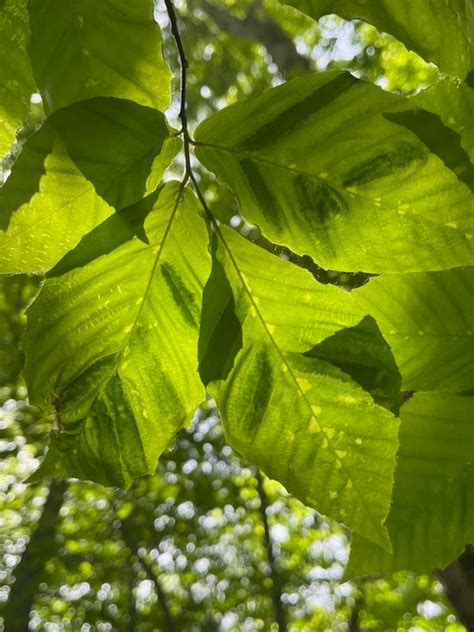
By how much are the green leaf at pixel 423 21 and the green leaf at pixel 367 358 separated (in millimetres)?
166

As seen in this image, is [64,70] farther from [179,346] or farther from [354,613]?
[354,613]

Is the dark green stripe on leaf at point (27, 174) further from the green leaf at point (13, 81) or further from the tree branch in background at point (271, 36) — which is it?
the tree branch in background at point (271, 36)

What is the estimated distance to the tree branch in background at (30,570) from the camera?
16.6 feet

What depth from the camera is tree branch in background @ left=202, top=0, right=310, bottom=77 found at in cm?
284

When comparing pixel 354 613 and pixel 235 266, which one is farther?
pixel 354 613

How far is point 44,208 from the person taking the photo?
0.38 m

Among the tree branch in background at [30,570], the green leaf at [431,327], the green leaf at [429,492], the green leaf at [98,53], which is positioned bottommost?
the tree branch in background at [30,570]

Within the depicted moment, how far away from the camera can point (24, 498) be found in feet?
18.4

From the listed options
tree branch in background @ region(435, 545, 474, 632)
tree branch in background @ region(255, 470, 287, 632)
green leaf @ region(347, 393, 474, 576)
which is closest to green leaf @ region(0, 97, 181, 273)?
green leaf @ region(347, 393, 474, 576)

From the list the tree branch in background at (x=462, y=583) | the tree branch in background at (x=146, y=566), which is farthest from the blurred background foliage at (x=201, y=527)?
the tree branch in background at (x=462, y=583)

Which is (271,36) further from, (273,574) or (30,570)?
(273,574)

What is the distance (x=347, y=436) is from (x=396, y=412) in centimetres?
3

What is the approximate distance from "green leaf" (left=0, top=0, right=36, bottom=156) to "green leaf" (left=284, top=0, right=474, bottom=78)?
24 centimetres

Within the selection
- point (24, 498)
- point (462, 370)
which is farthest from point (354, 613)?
point (462, 370)
